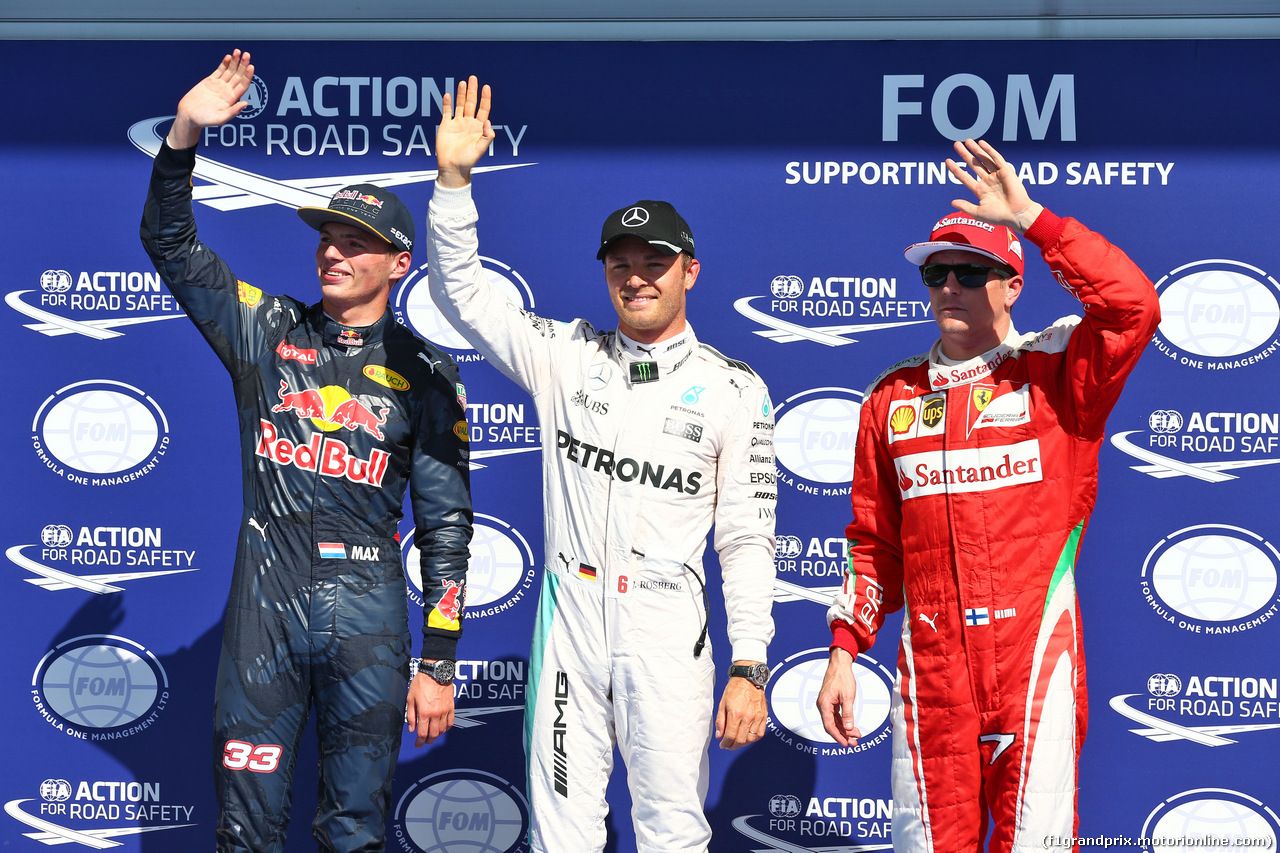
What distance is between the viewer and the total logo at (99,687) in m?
3.18

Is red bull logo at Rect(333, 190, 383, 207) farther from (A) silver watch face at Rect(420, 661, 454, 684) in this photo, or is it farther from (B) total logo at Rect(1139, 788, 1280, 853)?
(B) total logo at Rect(1139, 788, 1280, 853)

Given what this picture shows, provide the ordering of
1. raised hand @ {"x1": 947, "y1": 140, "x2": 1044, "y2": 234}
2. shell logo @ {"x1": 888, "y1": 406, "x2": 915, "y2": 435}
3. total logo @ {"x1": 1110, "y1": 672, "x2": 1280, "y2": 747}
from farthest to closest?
total logo @ {"x1": 1110, "y1": 672, "x2": 1280, "y2": 747} < shell logo @ {"x1": 888, "y1": 406, "x2": 915, "y2": 435} < raised hand @ {"x1": 947, "y1": 140, "x2": 1044, "y2": 234}

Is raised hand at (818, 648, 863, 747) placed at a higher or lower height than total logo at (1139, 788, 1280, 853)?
higher

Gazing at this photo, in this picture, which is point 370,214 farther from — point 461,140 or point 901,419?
point 901,419

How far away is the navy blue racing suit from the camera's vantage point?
87.6 inches

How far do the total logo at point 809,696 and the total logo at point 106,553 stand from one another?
1802 mm

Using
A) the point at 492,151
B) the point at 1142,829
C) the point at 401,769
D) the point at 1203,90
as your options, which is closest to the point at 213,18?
the point at 492,151

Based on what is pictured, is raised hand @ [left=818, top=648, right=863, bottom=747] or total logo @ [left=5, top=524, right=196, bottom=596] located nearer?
raised hand @ [left=818, top=648, right=863, bottom=747]

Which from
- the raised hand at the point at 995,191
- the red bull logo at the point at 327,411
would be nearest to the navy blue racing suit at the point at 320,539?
the red bull logo at the point at 327,411

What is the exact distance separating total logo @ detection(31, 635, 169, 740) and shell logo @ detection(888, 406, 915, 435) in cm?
230

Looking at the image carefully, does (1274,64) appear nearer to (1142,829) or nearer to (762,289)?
(762,289)

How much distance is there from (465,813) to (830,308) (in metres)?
1.87

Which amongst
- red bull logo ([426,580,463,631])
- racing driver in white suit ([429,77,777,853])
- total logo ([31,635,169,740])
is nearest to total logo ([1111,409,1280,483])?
racing driver in white suit ([429,77,777,853])

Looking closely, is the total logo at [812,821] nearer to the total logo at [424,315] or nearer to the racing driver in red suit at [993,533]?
the racing driver in red suit at [993,533]
